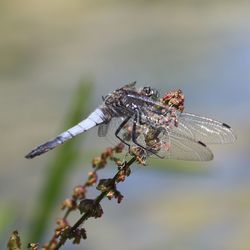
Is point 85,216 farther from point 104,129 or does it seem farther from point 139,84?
point 139,84

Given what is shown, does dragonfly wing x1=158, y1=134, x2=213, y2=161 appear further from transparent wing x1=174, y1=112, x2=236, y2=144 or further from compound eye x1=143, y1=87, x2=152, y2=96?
compound eye x1=143, y1=87, x2=152, y2=96

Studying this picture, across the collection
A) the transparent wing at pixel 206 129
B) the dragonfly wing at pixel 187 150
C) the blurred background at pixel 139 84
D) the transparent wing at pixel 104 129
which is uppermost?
the blurred background at pixel 139 84

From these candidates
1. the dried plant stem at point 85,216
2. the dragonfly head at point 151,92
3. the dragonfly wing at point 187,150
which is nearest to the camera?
the dried plant stem at point 85,216

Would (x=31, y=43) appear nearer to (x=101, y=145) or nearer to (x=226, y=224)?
(x=101, y=145)

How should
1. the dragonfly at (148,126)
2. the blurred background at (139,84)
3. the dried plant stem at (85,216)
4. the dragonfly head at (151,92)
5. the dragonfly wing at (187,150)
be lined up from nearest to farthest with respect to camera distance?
the dried plant stem at (85,216) < the dragonfly at (148,126) < the dragonfly wing at (187,150) < the dragonfly head at (151,92) < the blurred background at (139,84)

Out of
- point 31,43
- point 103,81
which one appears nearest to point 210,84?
point 103,81

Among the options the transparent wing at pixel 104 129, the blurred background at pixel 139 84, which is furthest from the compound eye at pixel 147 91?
the blurred background at pixel 139 84

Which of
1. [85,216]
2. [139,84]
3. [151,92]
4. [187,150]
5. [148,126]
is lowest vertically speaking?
[85,216]

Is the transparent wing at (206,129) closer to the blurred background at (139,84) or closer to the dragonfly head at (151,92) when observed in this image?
the dragonfly head at (151,92)

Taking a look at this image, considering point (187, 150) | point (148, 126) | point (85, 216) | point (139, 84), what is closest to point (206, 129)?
point (187, 150)
